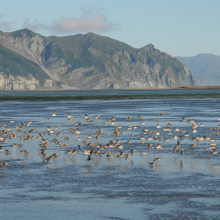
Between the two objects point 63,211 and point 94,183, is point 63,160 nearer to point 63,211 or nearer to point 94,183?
point 94,183

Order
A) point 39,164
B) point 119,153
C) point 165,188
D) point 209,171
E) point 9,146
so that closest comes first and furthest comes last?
point 165,188, point 209,171, point 39,164, point 119,153, point 9,146

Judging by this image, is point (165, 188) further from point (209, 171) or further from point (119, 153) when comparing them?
point (119, 153)

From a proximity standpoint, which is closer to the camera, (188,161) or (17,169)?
(17,169)

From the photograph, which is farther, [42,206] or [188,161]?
[188,161]

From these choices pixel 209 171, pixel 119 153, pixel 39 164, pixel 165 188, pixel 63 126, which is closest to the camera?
pixel 165 188

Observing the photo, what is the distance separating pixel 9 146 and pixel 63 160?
10.3 m

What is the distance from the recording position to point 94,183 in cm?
2669

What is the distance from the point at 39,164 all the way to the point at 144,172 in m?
8.42

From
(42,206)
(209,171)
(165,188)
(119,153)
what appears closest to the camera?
(42,206)

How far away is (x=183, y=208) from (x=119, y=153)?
16.1 metres

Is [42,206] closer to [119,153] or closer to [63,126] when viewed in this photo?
[119,153]

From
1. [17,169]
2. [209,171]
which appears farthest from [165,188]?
[17,169]

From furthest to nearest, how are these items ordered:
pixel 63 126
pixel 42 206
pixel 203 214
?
pixel 63 126 → pixel 42 206 → pixel 203 214

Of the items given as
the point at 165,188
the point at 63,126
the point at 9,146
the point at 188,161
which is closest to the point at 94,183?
the point at 165,188
